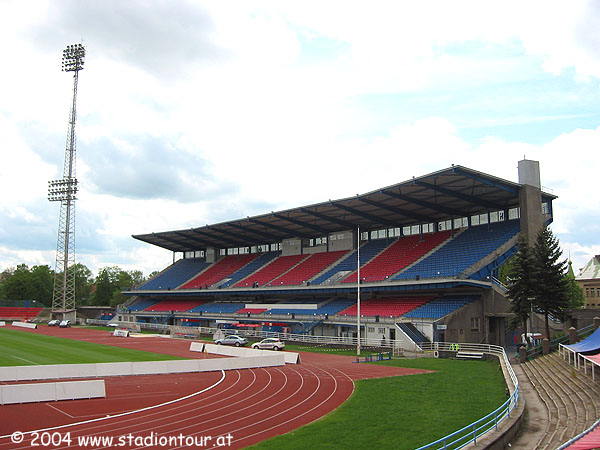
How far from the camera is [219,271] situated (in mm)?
86750

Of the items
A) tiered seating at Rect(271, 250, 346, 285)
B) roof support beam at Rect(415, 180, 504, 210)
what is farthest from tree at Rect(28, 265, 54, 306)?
roof support beam at Rect(415, 180, 504, 210)

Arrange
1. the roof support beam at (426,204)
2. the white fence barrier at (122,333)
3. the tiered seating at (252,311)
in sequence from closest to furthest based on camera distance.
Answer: the roof support beam at (426,204), the white fence barrier at (122,333), the tiered seating at (252,311)

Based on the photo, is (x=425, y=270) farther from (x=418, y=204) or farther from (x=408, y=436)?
(x=408, y=436)

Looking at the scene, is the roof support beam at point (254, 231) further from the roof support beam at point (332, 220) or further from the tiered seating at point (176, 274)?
the tiered seating at point (176, 274)

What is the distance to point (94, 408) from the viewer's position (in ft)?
66.3

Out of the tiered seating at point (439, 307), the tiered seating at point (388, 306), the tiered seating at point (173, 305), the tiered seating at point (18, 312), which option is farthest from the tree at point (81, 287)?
the tiered seating at point (439, 307)

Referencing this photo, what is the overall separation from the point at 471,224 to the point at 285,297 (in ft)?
88.2

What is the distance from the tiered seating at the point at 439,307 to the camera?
150 feet

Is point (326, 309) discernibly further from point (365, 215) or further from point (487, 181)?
point (487, 181)

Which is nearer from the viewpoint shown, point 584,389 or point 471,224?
point 584,389

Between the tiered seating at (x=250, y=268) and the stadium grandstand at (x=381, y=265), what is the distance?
311mm

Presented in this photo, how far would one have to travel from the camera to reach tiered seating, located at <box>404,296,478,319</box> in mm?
45781

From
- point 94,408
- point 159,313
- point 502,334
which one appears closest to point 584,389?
point 94,408

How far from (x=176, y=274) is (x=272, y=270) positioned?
2773cm
